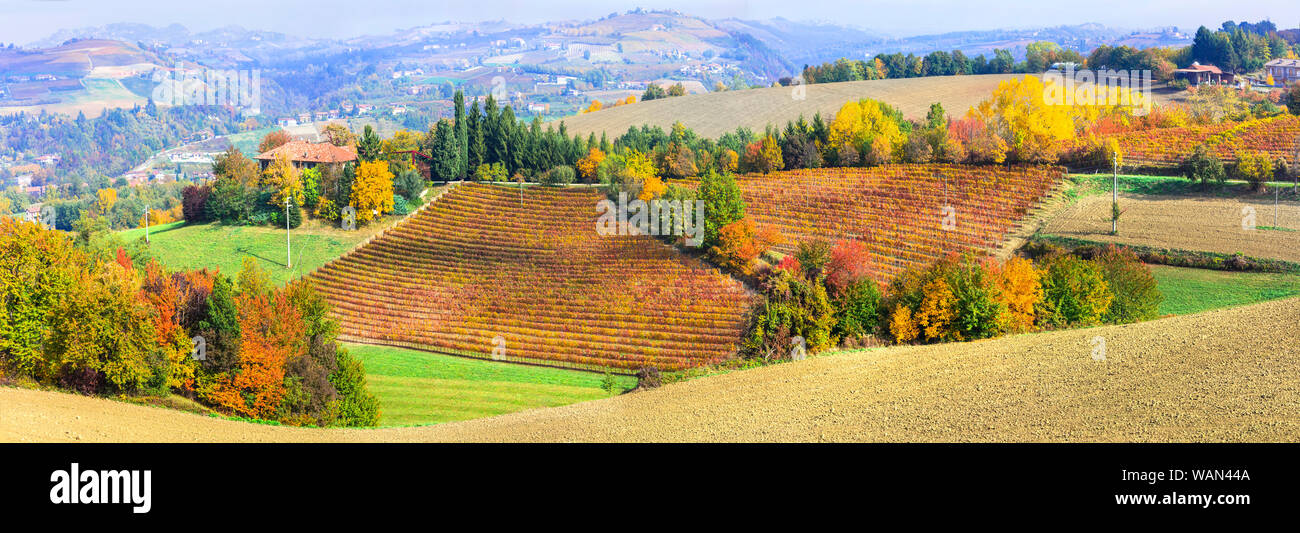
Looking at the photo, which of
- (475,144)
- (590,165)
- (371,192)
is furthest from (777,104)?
(371,192)

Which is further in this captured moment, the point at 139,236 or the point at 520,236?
the point at 139,236

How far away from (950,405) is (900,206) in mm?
31817

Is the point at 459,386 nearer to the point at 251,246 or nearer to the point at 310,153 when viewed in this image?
the point at 251,246

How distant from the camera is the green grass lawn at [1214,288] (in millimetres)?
40656

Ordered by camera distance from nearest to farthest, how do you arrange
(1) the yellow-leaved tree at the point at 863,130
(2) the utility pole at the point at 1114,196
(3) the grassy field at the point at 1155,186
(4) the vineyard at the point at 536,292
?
(4) the vineyard at the point at 536,292, (2) the utility pole at the point at 1114,196, (3) the grassy field at the point at 1155,186, (1) the yellow-leaved tree at the point at 863,130

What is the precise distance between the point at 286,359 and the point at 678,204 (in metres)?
25.4

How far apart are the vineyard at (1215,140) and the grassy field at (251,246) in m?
46.2

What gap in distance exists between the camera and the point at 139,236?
63344 millimetres

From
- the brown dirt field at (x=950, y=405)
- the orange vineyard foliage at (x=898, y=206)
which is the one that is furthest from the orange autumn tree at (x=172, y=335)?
the orange vineyard foliage at (x=898, y=206)

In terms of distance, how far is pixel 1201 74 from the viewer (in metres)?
97.9

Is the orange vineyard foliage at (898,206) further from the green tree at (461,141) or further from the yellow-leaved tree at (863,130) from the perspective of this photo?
the green tree at (461,141)

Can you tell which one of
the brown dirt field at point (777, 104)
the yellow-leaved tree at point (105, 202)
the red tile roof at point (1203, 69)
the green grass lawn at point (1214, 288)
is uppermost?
the red tile roof at point (1203, 69)


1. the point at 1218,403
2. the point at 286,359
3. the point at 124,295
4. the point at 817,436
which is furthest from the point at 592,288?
the point at 1218,403

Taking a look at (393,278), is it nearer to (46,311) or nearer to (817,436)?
(46,311)
